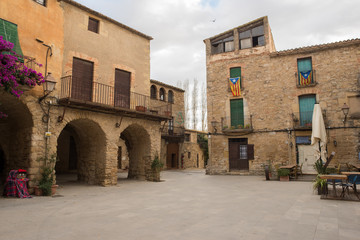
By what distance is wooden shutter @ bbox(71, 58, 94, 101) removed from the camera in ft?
35.8

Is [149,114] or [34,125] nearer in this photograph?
[34,125]

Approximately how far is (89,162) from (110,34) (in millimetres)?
6189

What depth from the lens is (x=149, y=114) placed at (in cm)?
1255

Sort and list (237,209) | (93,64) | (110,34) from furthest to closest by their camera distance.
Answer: (110,34)
(93,64)
(237,209)

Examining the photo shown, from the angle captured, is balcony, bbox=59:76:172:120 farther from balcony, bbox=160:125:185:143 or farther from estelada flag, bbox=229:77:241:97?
balcony, bbox=160:125:185:143

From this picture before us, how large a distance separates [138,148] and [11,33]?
777 centimetres

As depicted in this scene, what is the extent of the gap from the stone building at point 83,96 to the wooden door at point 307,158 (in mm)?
9417

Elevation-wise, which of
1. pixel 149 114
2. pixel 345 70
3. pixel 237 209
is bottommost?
pixel 237 209

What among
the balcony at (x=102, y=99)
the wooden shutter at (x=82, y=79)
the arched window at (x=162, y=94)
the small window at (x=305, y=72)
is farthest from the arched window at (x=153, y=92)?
the small window at (x=305, y=72)

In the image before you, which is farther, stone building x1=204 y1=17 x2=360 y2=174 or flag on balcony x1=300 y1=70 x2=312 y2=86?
flag on balcony x1=300 y1=70 x2=312 y2=86

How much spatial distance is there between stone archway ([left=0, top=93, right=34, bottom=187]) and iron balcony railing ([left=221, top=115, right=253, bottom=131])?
12.5 meters

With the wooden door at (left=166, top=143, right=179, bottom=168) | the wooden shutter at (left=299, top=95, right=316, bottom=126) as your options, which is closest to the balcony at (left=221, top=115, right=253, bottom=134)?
the wooden shutter at (left=299, top=95, right=316, bottom=126)

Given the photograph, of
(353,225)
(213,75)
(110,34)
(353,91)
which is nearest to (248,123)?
(213,75)

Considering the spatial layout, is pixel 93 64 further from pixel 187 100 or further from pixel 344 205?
pixel 187 100
